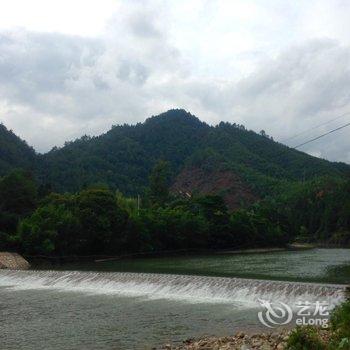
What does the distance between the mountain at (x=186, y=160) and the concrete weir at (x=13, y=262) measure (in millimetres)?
67328

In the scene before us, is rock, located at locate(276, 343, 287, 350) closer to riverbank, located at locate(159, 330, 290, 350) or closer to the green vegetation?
riverbank, located at locate(159, 330, 290, 350)

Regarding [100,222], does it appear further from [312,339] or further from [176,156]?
[176,156]

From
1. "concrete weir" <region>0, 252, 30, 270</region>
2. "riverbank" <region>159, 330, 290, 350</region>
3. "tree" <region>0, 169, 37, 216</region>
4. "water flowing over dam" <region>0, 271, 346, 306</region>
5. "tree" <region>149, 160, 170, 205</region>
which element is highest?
"tree" <region>149, 160, 170, 205</region>

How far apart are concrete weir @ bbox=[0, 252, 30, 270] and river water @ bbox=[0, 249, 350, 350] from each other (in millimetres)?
11344

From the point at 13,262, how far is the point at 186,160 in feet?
387

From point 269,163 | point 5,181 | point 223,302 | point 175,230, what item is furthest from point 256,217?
point 269,163

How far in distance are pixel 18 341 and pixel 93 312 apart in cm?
492

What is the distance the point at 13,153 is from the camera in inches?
4513

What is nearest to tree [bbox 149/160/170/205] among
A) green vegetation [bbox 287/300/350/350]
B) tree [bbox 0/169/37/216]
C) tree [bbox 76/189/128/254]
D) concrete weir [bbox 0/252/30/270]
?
tree [bbox 0/169/37/216]

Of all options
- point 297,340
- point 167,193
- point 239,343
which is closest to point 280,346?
point 239,343

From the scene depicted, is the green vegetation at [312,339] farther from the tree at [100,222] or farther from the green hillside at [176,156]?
the green hillside at [176,156]

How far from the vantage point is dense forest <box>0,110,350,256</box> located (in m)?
53.8

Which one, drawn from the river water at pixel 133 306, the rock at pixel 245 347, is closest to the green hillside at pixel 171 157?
the river water at pixel 133 306

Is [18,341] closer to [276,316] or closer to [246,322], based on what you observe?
[246,322]
